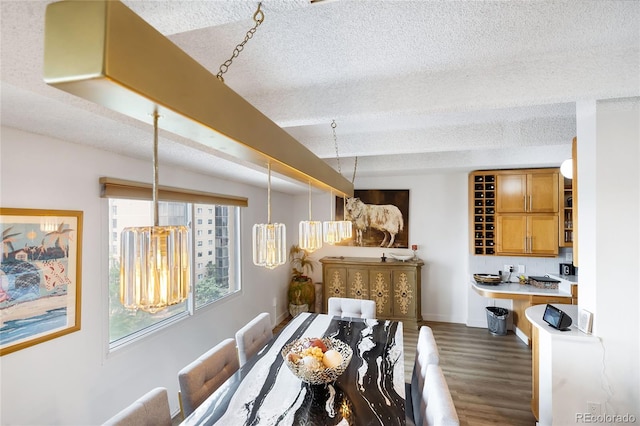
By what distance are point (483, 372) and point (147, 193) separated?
12.5 ft

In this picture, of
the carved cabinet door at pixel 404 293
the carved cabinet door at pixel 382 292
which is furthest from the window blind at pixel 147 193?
the carved cabinet door at pixel 404 293

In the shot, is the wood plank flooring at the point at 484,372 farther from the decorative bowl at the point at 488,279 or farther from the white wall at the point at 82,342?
the white wall at the point at 82,342

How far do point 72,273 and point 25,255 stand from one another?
30 cm

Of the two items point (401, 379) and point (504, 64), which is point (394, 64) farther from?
point (401, 379)

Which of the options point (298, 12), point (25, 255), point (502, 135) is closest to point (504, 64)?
point (298, 12)

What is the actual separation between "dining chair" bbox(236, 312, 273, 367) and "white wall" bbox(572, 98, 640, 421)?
237 cm

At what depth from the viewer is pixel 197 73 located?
0.63m

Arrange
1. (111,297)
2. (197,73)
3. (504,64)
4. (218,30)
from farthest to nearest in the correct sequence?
(111,297)
(504,64)
(218,30)
(197,73)

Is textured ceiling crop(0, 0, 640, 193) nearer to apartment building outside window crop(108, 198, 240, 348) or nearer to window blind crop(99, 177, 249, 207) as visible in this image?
window blind crop(99, 177, 249, 207)

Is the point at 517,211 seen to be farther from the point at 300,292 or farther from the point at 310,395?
the point at 310,395

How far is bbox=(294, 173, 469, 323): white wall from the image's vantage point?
4.80m

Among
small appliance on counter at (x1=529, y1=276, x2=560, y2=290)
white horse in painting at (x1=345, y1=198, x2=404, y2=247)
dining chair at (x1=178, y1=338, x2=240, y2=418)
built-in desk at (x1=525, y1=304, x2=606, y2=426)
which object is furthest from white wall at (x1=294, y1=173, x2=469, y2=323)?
dining chair at (x1=178, y1=338, x2=240, y2=418)

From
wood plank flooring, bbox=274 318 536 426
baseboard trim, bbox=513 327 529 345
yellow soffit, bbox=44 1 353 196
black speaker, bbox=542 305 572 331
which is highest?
yellow soffit, bbox=44 1 353 196

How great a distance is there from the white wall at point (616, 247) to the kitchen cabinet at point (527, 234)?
2.54 metres
